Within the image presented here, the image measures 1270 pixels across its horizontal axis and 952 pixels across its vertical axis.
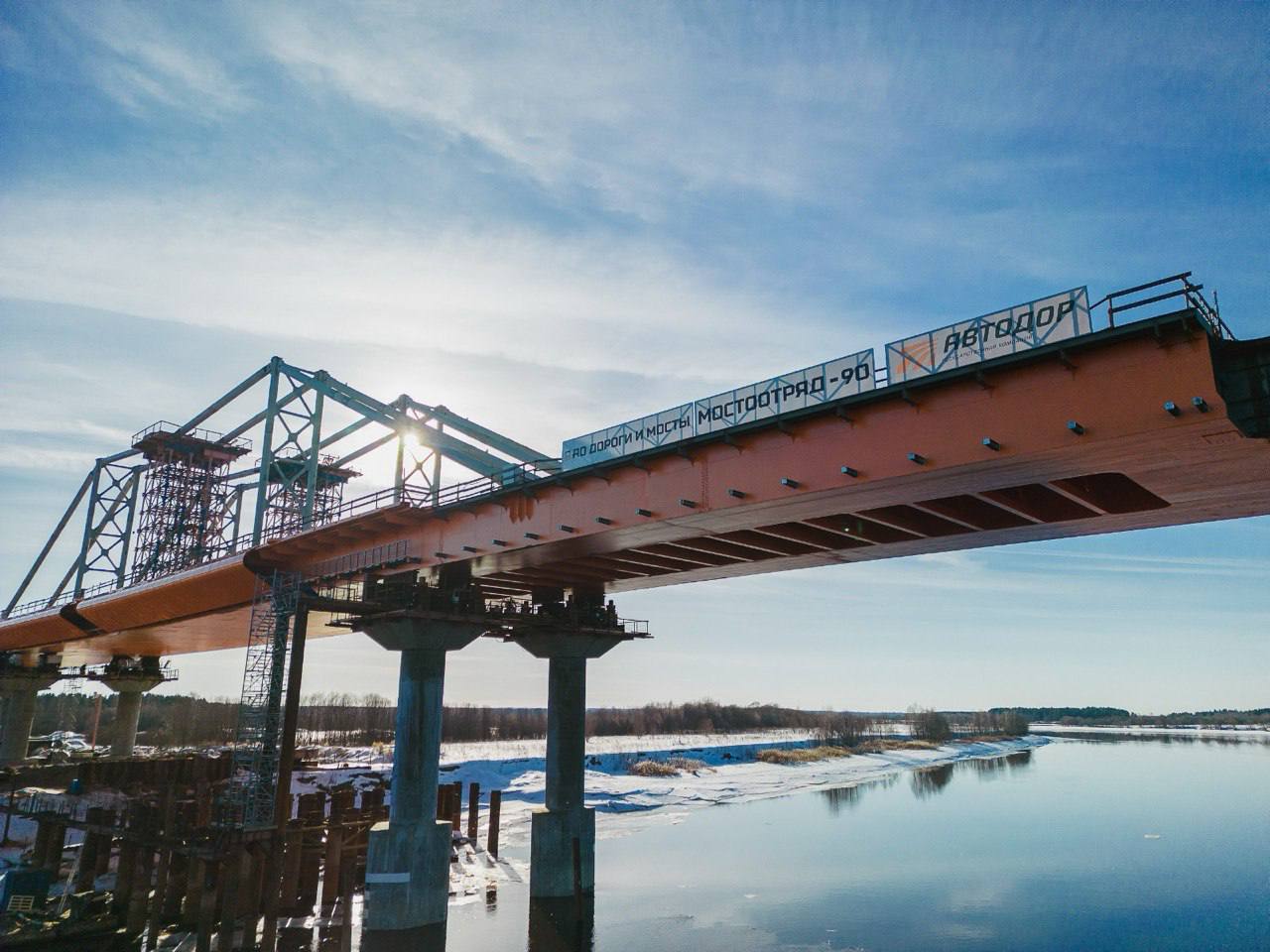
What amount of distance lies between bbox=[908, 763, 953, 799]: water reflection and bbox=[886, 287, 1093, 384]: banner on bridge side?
6970 centimetres

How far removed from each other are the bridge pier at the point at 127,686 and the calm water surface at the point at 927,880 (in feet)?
169

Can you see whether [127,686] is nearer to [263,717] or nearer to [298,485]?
[298,485]

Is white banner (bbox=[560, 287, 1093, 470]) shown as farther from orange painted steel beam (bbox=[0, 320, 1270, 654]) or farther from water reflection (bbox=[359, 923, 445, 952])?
water reflection (bbox=[359, 923, 445, 952])

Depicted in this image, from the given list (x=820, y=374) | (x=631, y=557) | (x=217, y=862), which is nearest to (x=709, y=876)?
(x=631, y=557)

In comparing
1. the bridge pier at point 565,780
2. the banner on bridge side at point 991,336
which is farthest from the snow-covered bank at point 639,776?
the banner on bridge side at point 991,336

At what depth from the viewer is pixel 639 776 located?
87125 mm

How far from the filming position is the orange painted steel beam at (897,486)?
17.2 metres

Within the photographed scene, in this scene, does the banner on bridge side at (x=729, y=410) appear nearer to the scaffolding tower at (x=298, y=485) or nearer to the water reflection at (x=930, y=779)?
the scaffolding tower at (x=298, y=485)

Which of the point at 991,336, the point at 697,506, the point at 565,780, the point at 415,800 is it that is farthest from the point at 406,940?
the point at 991,336

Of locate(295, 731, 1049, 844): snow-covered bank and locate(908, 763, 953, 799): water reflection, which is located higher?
locate(295, 731, 1049, 844): snow-covered bank

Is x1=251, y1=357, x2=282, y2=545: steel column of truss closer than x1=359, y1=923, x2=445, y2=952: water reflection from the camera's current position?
No

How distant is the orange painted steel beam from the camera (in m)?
17.2

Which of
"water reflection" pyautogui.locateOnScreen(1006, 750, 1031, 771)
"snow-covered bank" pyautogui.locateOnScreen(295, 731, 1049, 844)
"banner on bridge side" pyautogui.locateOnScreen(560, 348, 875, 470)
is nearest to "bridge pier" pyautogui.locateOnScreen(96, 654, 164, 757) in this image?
"snow-covered bank" pyautogui.locateOnScreen(295, 731, 1049, 844)

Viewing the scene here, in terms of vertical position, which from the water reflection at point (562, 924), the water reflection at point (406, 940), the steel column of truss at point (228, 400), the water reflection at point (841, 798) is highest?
the steel column of truss at point (228, 400)
